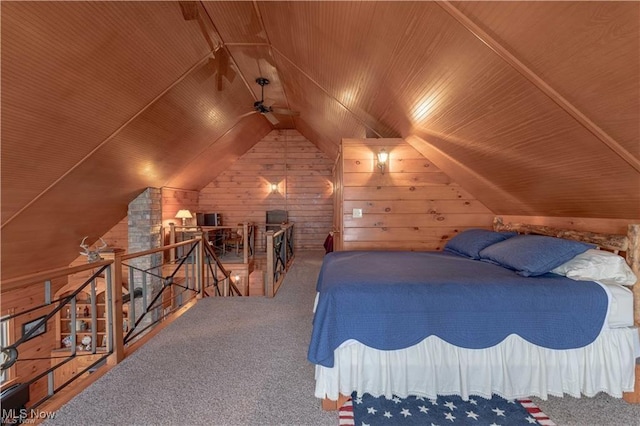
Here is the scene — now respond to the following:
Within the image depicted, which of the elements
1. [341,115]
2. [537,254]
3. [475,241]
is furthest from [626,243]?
[341,115]

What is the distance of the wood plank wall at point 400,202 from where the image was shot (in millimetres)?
3240

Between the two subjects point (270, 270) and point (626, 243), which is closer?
point (626, 243)

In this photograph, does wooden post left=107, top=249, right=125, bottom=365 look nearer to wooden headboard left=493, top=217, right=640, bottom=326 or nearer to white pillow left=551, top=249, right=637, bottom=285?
white pillow left=551, top=249, right=637, bottom=285

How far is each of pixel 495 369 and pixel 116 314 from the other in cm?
271

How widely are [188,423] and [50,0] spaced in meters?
3.14

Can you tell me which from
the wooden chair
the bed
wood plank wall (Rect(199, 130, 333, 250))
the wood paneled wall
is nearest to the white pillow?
the bed

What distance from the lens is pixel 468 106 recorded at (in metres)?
1.95

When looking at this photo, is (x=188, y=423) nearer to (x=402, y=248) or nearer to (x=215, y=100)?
(x=402, y=248)

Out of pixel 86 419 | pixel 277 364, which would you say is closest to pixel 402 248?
pixel 277 364

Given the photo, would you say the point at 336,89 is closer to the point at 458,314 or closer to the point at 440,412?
the point at 458,314

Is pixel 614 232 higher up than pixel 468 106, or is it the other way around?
pixel 468 106

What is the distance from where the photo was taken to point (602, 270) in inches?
65.8

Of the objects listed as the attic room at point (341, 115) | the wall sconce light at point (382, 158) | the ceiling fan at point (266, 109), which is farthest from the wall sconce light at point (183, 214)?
the wall sconce light at point (382, 158)

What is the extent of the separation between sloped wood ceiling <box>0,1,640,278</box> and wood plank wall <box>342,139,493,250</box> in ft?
0.67
